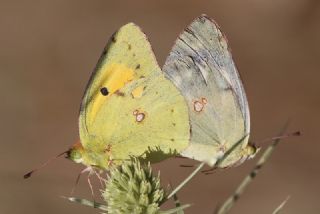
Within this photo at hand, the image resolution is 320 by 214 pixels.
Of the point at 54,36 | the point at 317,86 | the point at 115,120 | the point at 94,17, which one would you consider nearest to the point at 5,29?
the point at 54,36

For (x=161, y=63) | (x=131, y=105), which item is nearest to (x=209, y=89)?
(x=131, y=105)

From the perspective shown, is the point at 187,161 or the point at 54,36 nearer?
the point at 187,161

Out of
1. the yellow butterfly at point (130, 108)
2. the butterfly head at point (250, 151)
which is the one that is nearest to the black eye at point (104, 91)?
the yellow butterfly at point (130, 108)

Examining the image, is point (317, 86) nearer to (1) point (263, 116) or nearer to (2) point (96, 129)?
(1) point (263, 116)

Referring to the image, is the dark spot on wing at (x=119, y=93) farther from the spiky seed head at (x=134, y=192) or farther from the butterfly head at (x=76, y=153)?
the spiky seed head at (x=134, y=192)

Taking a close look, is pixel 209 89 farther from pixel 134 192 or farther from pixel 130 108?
pixel 134 192

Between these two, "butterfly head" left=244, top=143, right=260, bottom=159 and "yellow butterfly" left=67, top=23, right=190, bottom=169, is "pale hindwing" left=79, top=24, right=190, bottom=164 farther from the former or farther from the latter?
"butterfly head" left=244, top=143, right=260, bottom=159
